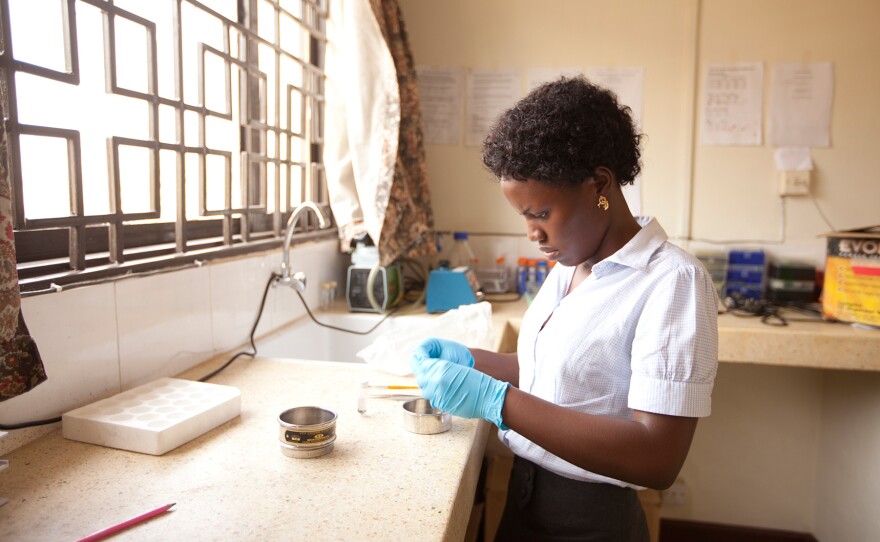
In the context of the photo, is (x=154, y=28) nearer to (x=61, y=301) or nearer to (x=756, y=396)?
(x=61, y=301)

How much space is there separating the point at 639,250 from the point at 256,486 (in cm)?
68

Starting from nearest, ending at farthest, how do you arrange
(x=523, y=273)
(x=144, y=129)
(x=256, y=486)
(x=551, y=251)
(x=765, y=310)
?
(x=256, y=486), (x=551, y=251), (x=144, y=129), (x=765, y=310), (x=523, y=273)

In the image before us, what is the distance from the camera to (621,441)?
33.9 inches

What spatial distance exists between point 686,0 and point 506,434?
2.10 meters

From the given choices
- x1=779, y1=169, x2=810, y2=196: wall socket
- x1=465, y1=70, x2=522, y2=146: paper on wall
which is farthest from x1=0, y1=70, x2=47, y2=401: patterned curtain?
x1=779, y1=169, x2=810, y2=196: wall socket

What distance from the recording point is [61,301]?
995 mm

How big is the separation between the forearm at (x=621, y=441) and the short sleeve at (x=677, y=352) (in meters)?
0.03

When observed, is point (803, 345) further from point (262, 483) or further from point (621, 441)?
point (262, 483)

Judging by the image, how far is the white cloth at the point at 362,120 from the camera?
2002mm

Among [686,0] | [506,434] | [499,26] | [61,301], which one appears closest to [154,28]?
[61,301]

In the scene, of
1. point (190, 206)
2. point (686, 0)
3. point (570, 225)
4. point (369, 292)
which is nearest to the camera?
point (570, 225)

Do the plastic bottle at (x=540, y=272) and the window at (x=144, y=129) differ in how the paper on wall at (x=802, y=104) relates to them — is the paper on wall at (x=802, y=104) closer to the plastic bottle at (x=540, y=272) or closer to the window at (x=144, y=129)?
the plastic bottle at (x=540, y=272)

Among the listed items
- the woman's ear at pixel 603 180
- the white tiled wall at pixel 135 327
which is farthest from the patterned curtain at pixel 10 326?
the woman's ear at pixel 603 180

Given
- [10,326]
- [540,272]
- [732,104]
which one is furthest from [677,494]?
[10,326]
